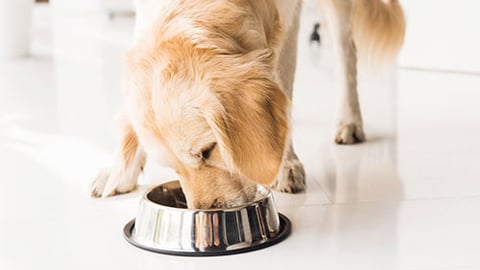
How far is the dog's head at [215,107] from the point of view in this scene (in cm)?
146

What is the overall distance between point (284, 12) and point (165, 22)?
0.42m

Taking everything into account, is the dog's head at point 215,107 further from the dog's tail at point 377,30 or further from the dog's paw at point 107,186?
the dog's tail at point 377,30

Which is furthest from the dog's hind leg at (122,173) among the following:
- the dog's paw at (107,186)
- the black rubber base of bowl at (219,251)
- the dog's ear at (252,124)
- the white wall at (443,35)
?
the white wall at (443,35)

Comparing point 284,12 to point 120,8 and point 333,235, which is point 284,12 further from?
point 120,8

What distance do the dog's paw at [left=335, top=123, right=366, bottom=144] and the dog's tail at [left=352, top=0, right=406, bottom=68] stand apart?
0.38 meters

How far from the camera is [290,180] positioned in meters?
2.02

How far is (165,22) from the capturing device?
5.03ft

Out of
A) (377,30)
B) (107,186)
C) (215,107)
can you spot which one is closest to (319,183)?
(107,186)

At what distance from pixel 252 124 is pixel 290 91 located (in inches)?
26.9

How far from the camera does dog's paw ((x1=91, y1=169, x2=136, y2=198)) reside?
1.99 meters

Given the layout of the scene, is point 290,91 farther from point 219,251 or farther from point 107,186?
point 219,251

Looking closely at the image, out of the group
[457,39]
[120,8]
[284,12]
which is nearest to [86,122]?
[284,12]

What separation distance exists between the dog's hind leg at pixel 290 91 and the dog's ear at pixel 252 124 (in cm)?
45

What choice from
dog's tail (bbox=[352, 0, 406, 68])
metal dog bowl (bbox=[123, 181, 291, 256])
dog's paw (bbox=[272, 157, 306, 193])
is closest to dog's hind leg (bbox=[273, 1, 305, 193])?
dog's paw (bbox=[272, 157, 306, 193])
